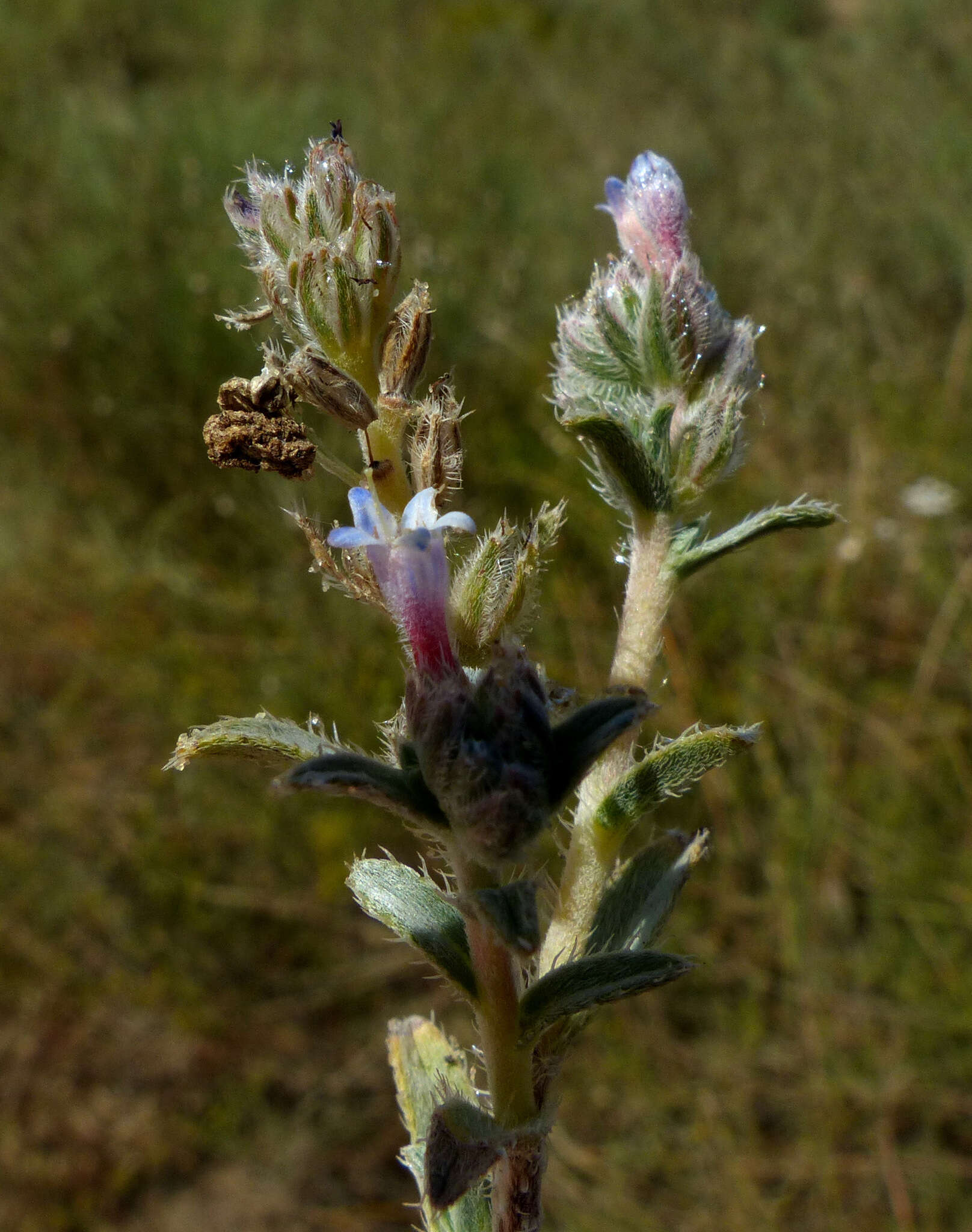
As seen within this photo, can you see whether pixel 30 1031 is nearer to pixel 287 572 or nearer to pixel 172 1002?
pixel 172 1002

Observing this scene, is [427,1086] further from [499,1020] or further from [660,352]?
[660,352]

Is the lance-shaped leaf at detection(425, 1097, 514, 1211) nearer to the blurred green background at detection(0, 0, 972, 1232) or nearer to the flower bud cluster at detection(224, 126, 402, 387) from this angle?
the flower bud cluster at detection(224, 126, 402, 387)

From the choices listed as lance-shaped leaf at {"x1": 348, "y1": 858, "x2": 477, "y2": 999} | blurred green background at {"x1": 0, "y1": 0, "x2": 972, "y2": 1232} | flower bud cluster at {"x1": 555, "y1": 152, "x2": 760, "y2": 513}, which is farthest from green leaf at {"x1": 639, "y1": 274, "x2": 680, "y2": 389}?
blurred green background at {"x1": 0, "y1": 0, "x2": 972, "y2": 1232}

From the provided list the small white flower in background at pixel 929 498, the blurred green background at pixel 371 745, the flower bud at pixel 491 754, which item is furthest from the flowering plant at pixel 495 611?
the small white flower in background at pixel 929 498

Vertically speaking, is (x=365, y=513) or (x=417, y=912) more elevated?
(x=365, y=513)

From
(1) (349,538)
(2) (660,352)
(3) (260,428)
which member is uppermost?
(2) (660,352)

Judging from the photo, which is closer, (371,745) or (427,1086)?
(427,1086)

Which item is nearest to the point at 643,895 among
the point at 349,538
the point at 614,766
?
the point at 614,766
